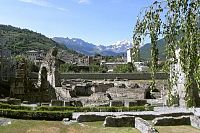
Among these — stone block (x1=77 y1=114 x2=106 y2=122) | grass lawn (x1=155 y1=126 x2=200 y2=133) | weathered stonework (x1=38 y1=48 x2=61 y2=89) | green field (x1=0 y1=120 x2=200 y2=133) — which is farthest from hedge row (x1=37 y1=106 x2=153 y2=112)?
weathered stonework (x1=38 y1=48 x2=61 y2=89)

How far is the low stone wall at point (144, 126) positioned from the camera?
66.3 ft

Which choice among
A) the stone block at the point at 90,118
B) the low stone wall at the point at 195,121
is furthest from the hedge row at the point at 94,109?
the low stone wall at the point at 195,121

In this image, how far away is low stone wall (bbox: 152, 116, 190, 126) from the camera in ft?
82.7

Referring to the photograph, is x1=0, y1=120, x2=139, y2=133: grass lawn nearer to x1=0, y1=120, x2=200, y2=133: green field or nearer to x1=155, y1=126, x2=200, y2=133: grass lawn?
x1=0, y1=120, x2=200, y2=133: green field

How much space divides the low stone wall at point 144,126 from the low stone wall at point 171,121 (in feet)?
6.54

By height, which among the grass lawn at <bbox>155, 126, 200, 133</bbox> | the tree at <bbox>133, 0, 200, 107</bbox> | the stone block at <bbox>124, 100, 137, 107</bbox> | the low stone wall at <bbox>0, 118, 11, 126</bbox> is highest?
the tree at <bbox>133, 0, 200, 107</bbox>

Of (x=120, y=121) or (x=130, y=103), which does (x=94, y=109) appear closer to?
(x=130, y=103)

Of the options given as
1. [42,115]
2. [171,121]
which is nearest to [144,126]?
[171,121]

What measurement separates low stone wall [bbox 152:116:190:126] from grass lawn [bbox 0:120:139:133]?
93.8 inches

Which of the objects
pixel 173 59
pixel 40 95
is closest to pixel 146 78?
pixel 40 95

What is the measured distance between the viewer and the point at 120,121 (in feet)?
81.8

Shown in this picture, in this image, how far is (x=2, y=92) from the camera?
157 feet

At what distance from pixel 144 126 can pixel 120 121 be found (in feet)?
11.4

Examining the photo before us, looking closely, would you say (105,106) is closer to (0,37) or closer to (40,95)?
(40,95)
